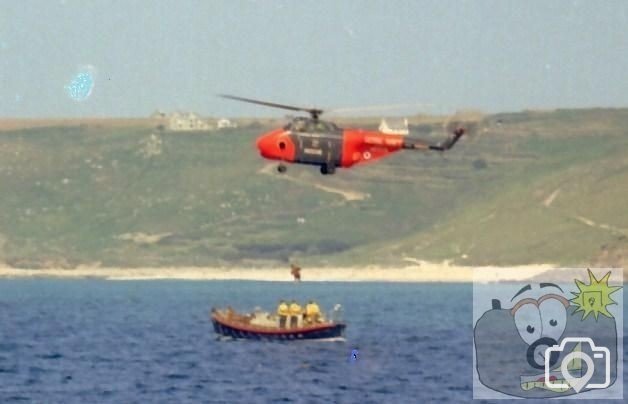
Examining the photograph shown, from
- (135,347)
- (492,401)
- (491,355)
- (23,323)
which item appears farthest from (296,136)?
(23,323)

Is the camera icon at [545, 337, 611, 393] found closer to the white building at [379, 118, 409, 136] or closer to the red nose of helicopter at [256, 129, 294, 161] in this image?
the white building at [379, 118, 409, 136]

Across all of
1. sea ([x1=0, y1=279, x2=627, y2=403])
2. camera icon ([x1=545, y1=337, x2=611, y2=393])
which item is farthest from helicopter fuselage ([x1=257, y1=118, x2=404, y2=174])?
camera icon ([x1=545, y1=337, x2=611, y2=393])

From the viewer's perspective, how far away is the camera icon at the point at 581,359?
4414 inches

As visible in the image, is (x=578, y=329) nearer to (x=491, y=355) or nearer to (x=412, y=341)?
(x=412, y=341)

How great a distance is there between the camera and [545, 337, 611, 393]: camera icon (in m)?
112

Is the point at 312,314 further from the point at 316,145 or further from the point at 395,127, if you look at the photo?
the point at 316,145

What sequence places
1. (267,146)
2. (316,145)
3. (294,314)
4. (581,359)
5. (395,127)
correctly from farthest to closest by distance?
(294,314), (581,359), (395,127), (316,145), (267,146)

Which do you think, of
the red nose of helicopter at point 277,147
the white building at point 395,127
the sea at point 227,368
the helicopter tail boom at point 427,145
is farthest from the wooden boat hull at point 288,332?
the red nose of helicopter at point 277,147

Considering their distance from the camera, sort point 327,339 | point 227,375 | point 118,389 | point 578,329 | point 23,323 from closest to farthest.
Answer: point 118,389 → point 227,375 → point 327,339 → point 578,329 → point 23,323

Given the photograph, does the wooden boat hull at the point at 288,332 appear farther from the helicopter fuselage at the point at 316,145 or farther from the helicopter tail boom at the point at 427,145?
the helicopter fuselage at the point at 316,145

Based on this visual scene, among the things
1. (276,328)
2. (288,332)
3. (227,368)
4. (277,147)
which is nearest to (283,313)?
(276,328)

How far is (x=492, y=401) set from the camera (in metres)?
103

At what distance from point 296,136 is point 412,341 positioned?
62613mm

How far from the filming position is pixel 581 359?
437 ft
